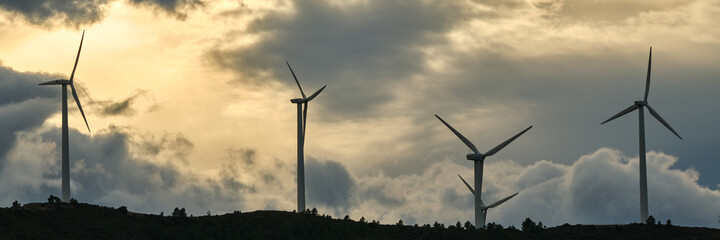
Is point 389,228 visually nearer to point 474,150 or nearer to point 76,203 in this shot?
point 474,150

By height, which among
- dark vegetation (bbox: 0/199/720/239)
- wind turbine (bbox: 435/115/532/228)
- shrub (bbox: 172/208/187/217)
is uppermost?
wind turbine (bbox: 435/115/532/228)

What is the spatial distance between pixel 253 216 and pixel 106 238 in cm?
2515

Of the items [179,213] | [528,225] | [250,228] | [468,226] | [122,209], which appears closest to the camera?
[250,228]

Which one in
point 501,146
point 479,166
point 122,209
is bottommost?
point 122,209

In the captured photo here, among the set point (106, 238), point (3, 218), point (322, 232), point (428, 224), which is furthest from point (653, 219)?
point (3, 218)

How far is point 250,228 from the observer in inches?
6014

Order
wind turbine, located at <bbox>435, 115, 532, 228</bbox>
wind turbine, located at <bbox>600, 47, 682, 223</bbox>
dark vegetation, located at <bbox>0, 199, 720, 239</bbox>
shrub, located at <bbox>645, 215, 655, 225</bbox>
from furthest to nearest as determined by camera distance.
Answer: wind turbine, located at <bbox>435, 115, 532, 228</bbox>, wind turbine, located at <bbox>600, 47, 682, 223</bbox>, shrub, located at <bbox>645, 215, 655, 225</bbox>, dark vegetation, located at <bbox>0, 199, 720, 239</bbox>

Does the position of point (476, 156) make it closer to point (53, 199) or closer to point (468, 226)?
point (468, 226)

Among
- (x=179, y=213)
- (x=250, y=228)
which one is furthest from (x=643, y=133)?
(x=179, y=213)

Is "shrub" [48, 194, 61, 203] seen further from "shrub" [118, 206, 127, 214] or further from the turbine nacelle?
the turbine nacelle

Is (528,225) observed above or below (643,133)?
below

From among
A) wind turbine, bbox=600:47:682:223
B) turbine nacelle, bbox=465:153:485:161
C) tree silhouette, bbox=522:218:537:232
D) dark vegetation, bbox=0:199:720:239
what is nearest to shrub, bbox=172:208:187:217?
dark vegetation, bbox=0:199:720:239

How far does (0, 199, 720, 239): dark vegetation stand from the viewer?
→ 14400 centimetres

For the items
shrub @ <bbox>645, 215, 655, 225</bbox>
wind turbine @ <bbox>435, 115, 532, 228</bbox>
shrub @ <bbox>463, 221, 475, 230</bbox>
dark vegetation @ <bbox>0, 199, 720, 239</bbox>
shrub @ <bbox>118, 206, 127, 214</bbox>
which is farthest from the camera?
wind turbine @ <bbox>435, 115, 532, 228</bbox>
